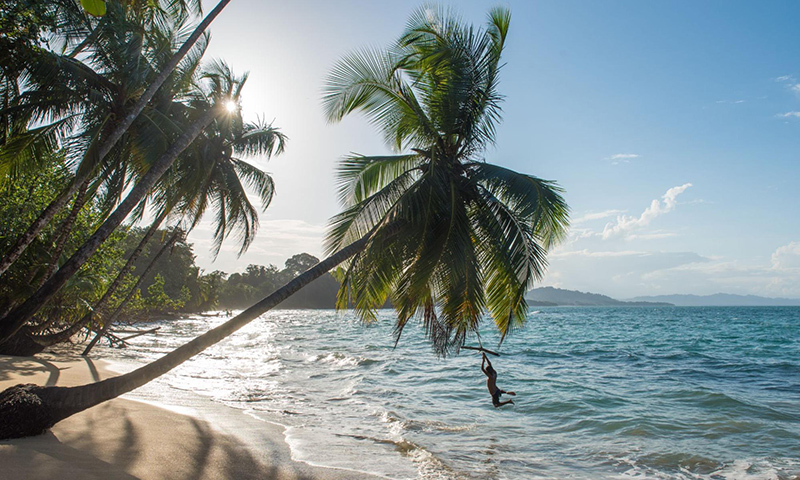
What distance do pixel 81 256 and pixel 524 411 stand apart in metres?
10.2

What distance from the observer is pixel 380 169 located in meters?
9.54

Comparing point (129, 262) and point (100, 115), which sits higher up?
point (100, 115)

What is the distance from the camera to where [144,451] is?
6.19 m

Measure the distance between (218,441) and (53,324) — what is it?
14927 millimetres

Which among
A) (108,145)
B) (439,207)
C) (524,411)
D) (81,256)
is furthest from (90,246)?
(524,411)

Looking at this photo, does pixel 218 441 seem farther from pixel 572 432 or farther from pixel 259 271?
pixel 259 271

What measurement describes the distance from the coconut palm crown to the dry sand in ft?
9.38

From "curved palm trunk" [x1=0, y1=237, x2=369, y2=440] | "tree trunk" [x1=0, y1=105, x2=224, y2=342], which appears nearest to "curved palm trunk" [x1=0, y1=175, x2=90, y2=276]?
"tree trunk" [x1=0, y1=105, x2=224, y2=342]

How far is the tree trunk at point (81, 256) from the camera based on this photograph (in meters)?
6.75

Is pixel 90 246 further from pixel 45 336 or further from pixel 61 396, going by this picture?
pixel 45 336

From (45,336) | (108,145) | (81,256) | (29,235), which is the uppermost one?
(108,145)

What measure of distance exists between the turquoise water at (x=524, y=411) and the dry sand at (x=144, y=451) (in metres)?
0.67

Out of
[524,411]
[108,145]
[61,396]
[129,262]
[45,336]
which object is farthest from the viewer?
[45,336]

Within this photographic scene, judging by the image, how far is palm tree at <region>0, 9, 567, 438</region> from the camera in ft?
25.2
